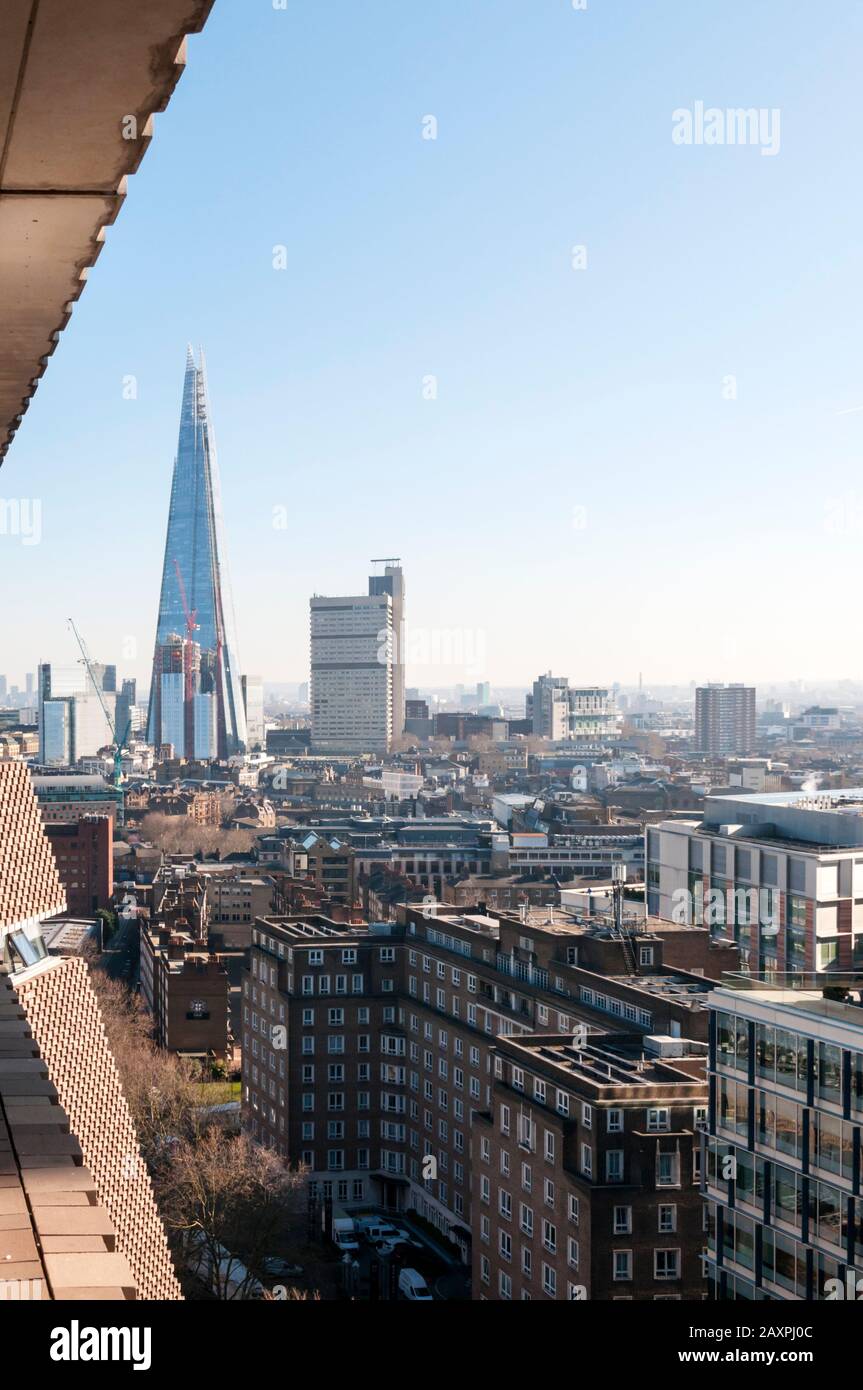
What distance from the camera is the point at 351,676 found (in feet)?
288

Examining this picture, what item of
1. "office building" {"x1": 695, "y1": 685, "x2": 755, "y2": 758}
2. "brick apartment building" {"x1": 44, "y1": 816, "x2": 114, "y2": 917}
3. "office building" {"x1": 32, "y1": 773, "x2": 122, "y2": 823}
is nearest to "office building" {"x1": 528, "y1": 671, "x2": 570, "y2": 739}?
"office building" {"x1": 695, "y1": 685, "x2": 755, "y2": 758}

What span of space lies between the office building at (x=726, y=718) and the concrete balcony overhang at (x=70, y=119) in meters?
84.7

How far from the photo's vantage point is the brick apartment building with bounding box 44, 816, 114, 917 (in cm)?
3125

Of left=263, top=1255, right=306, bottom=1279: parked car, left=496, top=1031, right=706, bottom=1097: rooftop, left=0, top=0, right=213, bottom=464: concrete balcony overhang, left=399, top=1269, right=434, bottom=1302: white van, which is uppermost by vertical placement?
left=0, top=0, right=213, bottom=464: concrete balcony overhang

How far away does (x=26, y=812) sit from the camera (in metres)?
7.74

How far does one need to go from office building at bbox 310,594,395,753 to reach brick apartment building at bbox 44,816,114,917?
52.7 metres

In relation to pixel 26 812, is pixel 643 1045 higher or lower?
lower

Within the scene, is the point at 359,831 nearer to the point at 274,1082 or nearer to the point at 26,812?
the point at 274,1082

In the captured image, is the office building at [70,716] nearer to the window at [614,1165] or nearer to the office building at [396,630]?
the office building at [396,630]

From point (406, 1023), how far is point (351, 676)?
7204 centimetres

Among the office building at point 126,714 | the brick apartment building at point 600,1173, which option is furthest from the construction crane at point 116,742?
the brick apartment building at point 600,1173

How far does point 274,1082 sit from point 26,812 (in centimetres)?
939

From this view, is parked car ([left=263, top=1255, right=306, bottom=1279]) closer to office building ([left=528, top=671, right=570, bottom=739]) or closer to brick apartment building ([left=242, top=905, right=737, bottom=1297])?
brick apartment building ([left=242, top=905, right=737, bottom=1297])
